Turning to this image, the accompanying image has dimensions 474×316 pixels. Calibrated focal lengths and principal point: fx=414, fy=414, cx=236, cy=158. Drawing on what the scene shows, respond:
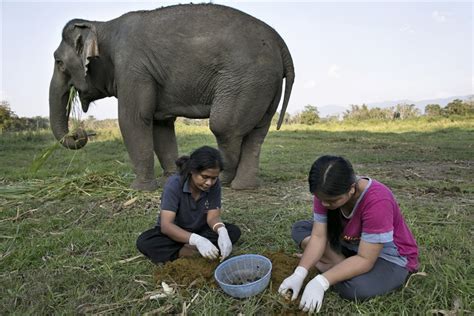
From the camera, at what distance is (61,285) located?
2.62 m

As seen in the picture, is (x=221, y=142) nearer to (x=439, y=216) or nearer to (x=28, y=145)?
→ (x=439, y=216)

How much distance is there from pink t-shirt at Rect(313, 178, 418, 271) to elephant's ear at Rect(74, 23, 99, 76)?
3.77 meters

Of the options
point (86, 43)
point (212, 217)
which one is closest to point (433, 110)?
point (86, 43)

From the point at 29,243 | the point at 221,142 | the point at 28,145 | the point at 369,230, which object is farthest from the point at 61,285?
the point at 28,145

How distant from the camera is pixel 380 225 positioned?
2217 millimetres

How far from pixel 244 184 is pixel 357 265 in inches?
122

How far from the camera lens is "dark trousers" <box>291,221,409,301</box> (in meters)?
2.28

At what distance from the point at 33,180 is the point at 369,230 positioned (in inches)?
212

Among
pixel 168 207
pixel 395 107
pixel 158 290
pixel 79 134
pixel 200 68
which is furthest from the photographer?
pixel 395 107

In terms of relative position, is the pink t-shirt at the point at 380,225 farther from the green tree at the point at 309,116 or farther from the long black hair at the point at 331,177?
the green tree at the point at 309,116

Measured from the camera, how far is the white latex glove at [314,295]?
2.14m

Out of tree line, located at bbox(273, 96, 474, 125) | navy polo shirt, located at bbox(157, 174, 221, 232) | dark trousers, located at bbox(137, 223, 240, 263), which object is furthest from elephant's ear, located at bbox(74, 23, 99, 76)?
tree line, located at bbox(273, 96, 474, 125)

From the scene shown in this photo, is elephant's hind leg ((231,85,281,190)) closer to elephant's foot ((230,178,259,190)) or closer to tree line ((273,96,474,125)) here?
elephant's foot ((230,178,259,190))

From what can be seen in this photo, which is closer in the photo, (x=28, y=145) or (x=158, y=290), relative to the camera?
(x=158, y=290)
